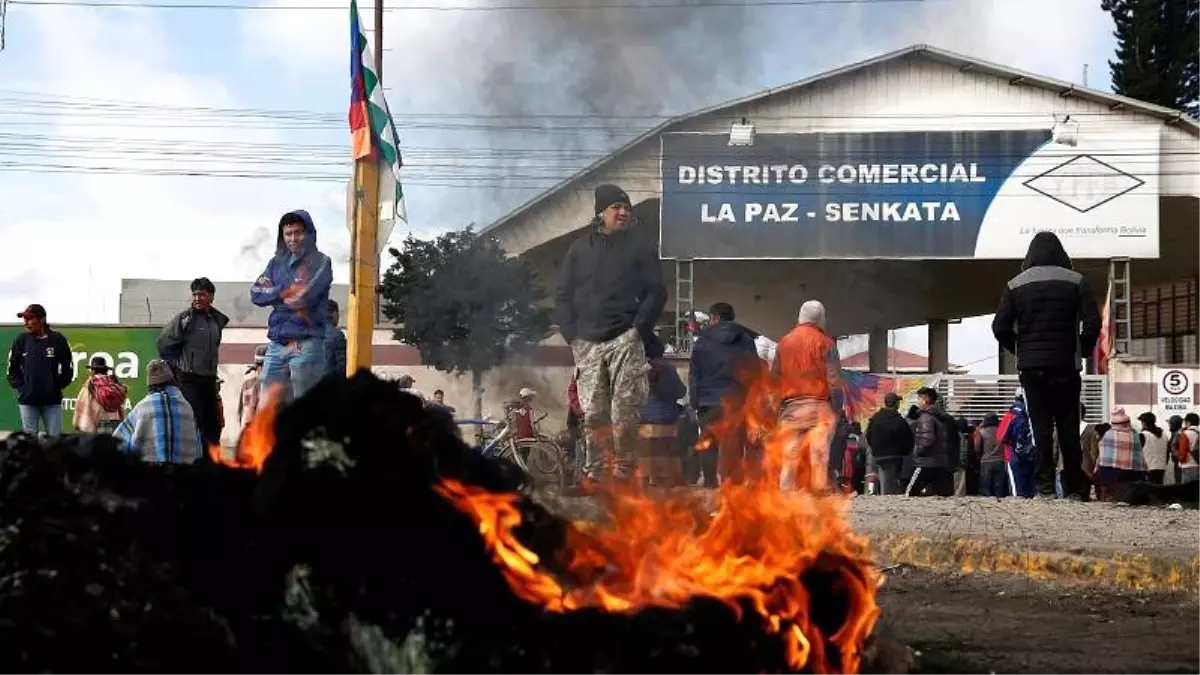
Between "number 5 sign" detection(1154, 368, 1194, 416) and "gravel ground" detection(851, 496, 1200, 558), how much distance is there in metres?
16.6

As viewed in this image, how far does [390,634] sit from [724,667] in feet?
2.62

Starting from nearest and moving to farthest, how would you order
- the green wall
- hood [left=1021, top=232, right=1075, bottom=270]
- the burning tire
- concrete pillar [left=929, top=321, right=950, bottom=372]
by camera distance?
1. the burning tire
2. hood [left=1021, top=232, right=1075, bottom=270]
3. the green wall
4. concrete pillar [left=929, top=321, right=950, bottom=372]

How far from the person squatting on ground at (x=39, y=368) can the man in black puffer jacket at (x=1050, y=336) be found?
8005 mm

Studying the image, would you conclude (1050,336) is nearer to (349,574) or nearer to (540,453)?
(540,453)

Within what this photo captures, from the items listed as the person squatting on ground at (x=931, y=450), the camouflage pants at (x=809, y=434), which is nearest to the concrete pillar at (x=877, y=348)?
the person squatting on ground at (x=931, y=450)

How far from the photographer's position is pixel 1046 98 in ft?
101

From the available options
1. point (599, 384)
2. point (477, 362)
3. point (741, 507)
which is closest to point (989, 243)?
point (477, 362)

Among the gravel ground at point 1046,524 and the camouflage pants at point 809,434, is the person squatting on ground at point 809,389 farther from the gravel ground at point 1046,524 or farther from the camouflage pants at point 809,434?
the gravel ground at point 1046,524

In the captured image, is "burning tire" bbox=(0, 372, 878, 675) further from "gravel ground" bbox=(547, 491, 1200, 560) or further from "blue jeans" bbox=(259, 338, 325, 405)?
"blue jeans" bbox=(259, 338, 325, 405)

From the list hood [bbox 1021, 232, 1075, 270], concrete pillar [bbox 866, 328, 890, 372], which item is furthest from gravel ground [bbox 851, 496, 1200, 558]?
concrete pillar [bbox 866, 328, 890, 372]

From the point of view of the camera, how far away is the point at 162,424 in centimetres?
818

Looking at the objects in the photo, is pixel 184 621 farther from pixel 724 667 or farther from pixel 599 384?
pixel 599 384

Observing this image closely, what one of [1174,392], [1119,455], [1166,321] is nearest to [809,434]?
[1119,455]

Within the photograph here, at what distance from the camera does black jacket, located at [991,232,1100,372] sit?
9.64 metres
